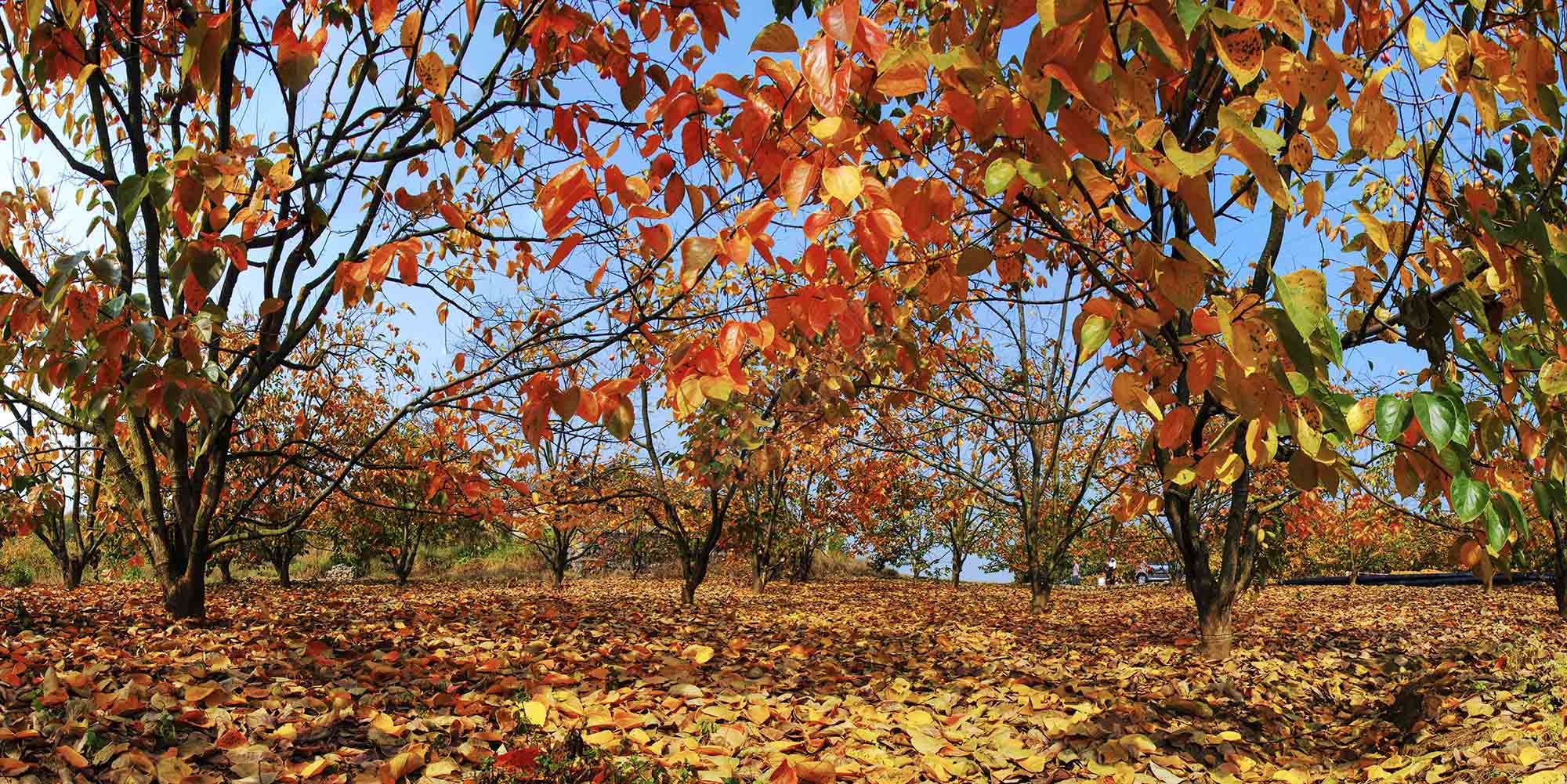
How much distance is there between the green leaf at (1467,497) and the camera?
1.55 meters

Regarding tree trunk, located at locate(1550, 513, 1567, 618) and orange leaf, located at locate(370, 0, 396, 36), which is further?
tree trunk, located at locate(1550, 513, 1567, 618)

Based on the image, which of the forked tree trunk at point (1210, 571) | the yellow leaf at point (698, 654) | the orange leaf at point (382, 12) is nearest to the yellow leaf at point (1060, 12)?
the orange leaf at point (382, 12)

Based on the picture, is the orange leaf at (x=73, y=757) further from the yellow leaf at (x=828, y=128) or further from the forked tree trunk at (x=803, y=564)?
the forked tree trunk at (x=803, y=564)

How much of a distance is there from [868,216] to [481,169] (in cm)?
378

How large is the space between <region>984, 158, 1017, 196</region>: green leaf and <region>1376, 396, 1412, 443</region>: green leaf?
2.55 ft

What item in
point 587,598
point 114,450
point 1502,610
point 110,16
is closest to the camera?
point 110,16

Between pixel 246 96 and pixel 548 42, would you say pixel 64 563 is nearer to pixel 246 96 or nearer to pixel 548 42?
pixel 246 96

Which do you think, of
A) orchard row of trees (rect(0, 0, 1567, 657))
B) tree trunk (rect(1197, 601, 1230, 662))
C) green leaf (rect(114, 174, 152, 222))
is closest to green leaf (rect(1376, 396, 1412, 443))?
orchard row of trees (rect(0, 0, 1567, 657))

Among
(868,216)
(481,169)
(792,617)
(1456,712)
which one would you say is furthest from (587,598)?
(868,216)

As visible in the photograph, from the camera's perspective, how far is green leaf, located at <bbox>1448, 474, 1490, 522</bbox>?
5.09 ft

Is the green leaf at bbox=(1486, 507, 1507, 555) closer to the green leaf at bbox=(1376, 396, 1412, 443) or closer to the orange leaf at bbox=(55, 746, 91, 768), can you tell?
the green leaf at bbox=(1376, 396, 1412, 443)

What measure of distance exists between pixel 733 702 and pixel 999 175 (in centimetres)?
274

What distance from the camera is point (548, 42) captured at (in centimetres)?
349

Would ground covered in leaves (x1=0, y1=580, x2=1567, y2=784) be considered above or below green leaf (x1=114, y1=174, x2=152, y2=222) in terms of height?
below
